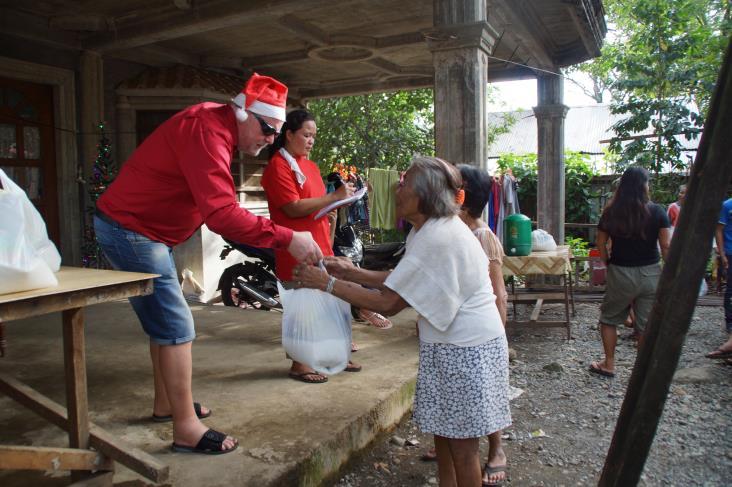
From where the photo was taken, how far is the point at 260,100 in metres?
2.56

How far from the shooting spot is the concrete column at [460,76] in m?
4.68

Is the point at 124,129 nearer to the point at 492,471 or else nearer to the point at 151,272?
the point at 151,272

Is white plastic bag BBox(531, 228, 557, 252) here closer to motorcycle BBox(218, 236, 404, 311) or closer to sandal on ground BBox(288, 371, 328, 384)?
motorcycle BBox(218, 236, 404, 311)

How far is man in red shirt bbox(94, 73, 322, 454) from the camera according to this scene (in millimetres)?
2389

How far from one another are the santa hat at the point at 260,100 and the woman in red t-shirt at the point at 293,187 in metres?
0.64

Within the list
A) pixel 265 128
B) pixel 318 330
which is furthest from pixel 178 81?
pixel 318 330

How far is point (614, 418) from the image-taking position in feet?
12.4

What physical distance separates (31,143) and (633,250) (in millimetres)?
6816

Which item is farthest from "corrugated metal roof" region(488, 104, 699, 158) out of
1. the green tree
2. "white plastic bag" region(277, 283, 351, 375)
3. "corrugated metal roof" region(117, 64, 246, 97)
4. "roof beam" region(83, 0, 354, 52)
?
"white plastic bag" region(277, 283, 351, 375)

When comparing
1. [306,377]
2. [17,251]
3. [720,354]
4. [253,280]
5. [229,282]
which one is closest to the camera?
[17,251]

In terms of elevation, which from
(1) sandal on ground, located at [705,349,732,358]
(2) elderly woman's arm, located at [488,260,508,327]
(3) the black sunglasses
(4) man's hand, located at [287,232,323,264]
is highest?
(3) the black sunglasses

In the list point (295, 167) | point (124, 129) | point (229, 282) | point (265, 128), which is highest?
point (124, 129)

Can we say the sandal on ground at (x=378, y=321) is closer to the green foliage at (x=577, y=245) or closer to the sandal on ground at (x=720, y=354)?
the sandal on ground at (x=720, y=354)

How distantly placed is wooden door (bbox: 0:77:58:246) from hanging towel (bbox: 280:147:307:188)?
A: 492 centimetres
